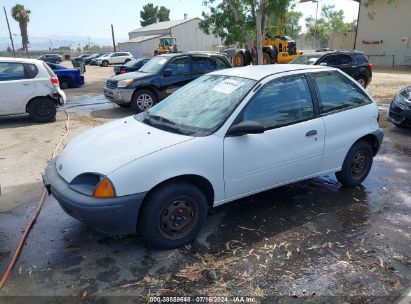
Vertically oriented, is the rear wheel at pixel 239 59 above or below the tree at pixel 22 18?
below

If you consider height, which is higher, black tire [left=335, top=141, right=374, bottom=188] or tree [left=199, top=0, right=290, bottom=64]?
tree [left=199, top=0, right=290, bottom=64]

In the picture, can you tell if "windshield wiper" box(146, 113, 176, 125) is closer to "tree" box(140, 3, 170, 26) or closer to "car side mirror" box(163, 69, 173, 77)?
"car side mirror" box(163, 69, 173, 77)

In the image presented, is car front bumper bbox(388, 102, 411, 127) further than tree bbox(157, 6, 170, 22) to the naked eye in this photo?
No

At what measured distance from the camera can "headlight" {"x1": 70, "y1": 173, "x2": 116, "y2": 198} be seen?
3170 mm

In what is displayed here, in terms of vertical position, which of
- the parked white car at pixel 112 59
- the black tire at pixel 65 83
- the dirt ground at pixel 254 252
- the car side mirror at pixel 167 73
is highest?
the car side mirror at pixel 167 73

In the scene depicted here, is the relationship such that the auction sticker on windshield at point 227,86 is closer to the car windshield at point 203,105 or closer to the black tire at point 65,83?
the car windshield at point 203,105

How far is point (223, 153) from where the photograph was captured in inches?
143

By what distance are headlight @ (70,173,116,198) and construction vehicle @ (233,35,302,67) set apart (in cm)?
1859

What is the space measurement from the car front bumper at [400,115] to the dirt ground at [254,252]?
323 centimetres

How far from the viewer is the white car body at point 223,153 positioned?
3.30 m

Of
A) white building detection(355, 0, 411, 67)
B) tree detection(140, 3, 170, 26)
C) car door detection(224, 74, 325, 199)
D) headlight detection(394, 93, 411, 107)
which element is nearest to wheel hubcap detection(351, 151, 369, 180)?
car door detection(224, 74, 325, 199)

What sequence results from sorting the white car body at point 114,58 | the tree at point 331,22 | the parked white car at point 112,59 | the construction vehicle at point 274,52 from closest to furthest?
the construction vehicle at point 274,52 → the parked white car at point 112,59 → the white car body at point 114,58 → the tree at point 331,22

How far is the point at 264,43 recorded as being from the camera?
2244 centimetres

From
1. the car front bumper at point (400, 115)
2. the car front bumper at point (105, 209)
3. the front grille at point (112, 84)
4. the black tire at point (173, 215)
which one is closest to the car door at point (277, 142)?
the black tire at point (173, 215)
